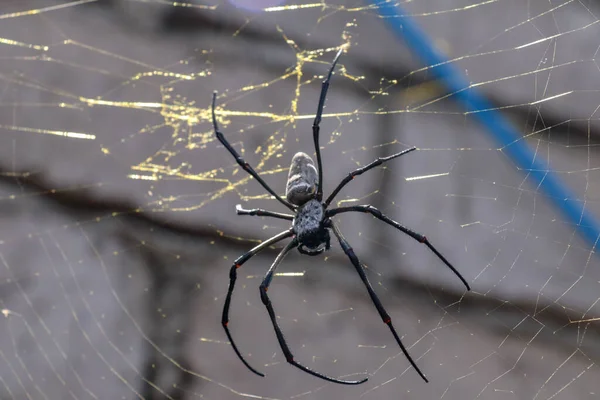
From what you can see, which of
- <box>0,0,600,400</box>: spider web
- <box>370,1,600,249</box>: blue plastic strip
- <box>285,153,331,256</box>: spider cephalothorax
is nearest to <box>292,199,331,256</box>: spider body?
<box>285,153,331,256</box>: spider cephalothorax

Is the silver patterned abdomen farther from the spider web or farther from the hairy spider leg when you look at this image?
the spider web

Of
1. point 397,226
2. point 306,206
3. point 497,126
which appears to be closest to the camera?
point 397,226

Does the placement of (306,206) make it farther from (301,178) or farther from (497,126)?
(497,126)

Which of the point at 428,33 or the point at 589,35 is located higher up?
the point at 428,33

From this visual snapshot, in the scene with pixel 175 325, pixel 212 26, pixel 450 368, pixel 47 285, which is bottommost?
pixel 450 368

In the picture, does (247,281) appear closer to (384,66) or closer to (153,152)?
(153,152)

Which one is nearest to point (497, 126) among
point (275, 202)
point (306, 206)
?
point (275, 202)

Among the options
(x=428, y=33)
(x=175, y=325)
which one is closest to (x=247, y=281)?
(x=175, y=325)
